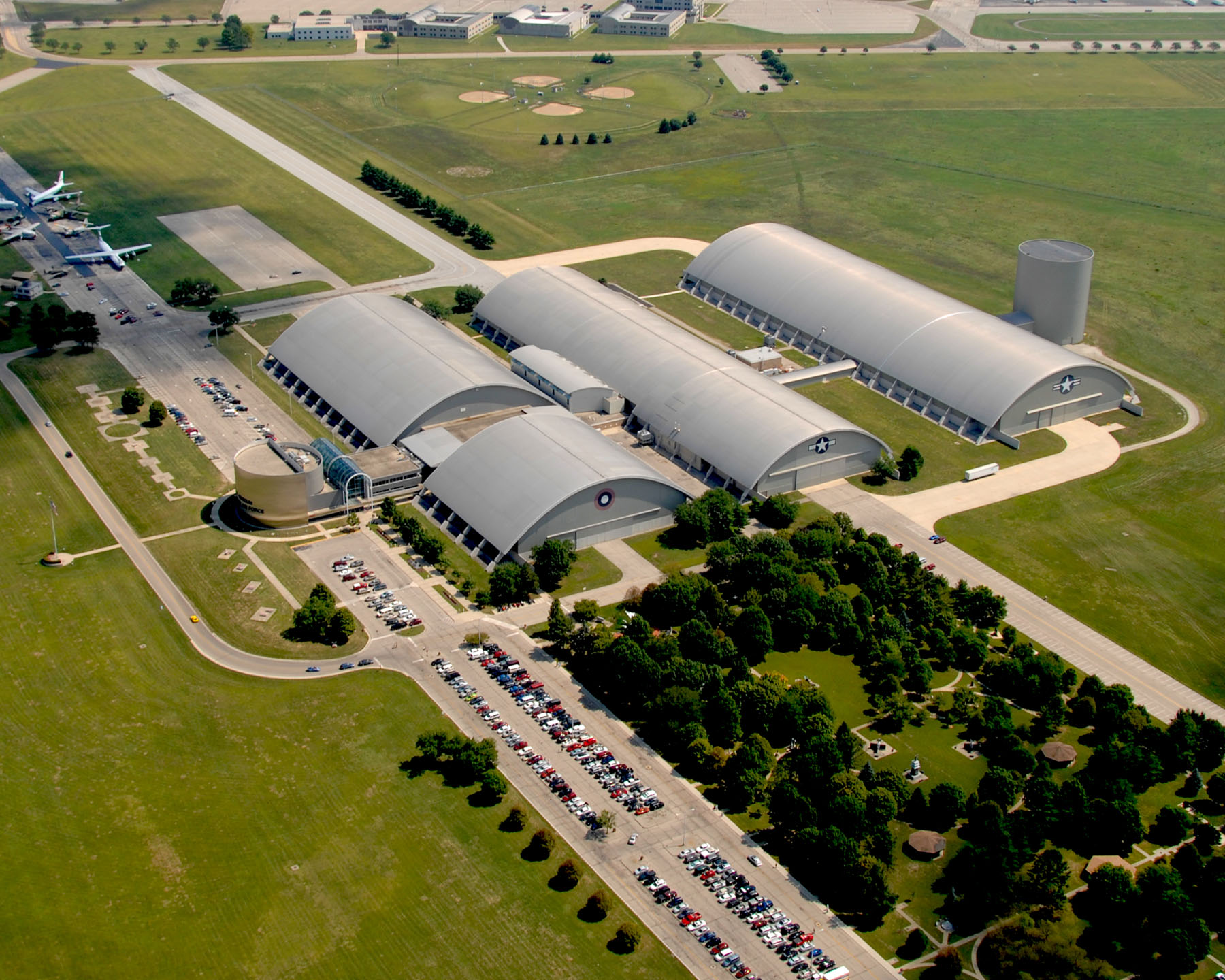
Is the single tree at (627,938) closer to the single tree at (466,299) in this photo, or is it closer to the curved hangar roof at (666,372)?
the curved hangar roof at (666,372)

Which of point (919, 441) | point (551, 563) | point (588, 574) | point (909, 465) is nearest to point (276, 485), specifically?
point (551, 563)

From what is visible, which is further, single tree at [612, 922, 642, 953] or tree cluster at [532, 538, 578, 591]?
tree cluster at [532, 538, 578, 591]

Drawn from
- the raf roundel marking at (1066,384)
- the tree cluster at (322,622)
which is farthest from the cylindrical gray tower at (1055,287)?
the tree cluster at (322,622)

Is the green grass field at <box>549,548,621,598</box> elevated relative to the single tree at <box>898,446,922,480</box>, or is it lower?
lower

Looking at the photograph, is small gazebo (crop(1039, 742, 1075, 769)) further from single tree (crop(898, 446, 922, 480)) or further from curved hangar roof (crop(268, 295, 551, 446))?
curved hangar roof (crop(268, 295, 551, 446))

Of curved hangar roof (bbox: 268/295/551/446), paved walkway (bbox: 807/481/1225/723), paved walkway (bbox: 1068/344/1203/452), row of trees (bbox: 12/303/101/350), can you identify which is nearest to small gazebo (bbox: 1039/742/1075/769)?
paved walkway (bbox: 807/481/1225/723)

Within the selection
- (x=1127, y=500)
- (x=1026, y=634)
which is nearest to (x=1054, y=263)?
(x=1127, y=500)

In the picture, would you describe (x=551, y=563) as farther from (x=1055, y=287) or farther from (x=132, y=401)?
(x=1055, y=287)
